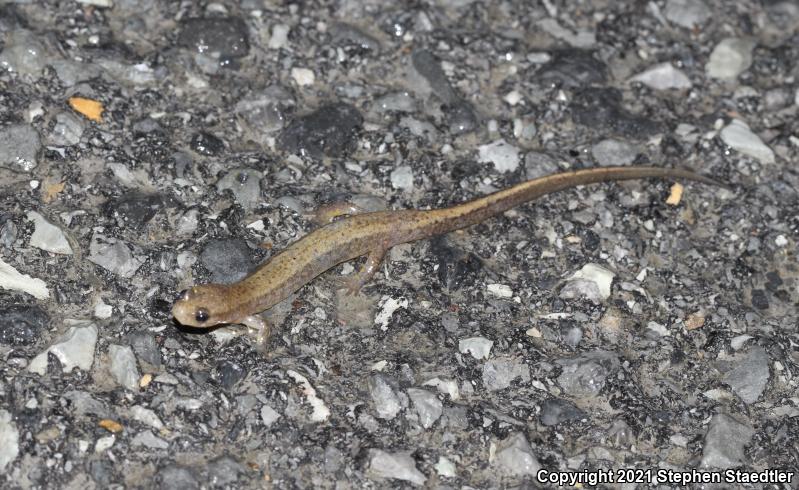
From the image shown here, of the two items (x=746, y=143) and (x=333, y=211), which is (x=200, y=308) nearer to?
(x=333, y=211)

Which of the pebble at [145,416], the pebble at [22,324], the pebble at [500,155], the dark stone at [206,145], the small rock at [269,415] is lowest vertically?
the small rock at [269,415]

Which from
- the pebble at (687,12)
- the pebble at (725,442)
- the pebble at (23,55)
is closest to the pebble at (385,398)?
the pebble at (725,442)

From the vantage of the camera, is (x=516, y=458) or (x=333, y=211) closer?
(x=516, y=458)

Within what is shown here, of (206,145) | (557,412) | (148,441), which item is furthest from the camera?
(206,145)

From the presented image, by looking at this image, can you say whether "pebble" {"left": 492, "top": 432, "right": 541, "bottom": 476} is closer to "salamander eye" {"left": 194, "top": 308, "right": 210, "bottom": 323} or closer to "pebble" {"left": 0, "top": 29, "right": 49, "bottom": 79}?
"salamander eye" {"left": 194, "top": 308, "right": 210, "bottom": 323}

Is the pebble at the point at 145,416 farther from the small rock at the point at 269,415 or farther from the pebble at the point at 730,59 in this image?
the pebble at the point at 730,59

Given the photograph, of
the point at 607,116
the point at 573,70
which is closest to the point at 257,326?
the point at 607,116
